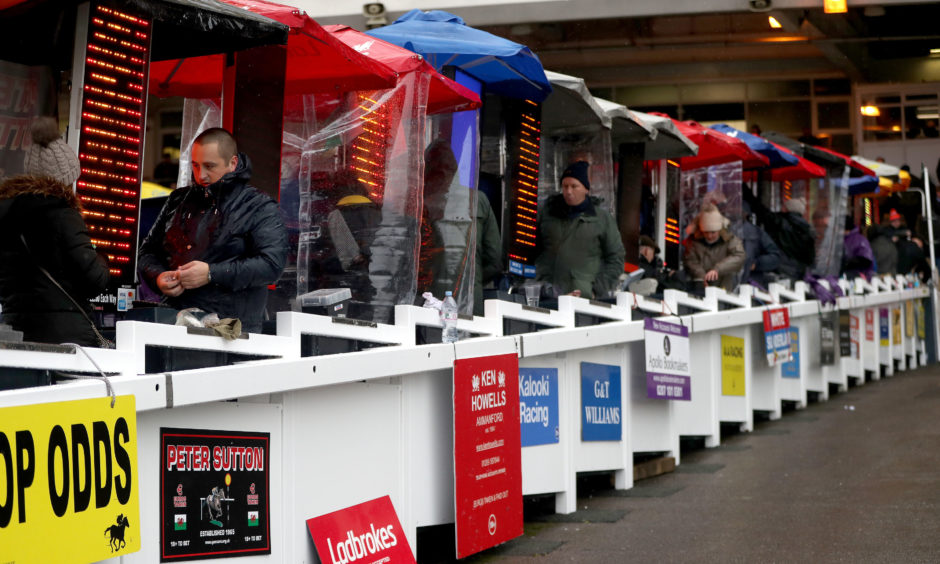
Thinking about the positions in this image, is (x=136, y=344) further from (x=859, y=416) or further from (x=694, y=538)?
(x=859, y=416)

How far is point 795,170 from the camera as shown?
16.5m

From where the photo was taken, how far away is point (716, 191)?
1430 cm

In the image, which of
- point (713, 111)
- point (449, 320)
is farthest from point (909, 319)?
point (449, 320)

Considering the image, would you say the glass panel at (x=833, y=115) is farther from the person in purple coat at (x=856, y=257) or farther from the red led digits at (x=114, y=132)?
the red led digits at (x=114, y=132)

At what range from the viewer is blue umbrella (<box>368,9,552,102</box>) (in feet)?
27.2

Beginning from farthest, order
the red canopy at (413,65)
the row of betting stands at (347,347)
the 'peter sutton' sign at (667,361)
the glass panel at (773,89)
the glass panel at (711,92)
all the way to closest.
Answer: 1. the glass panel at (711,92)
2. the glass panel at (773,89)
3. the 'peter sutton' sign at (667,361)
4. the red canopy at (413,65)
5. the row of betting stands at (347,347)

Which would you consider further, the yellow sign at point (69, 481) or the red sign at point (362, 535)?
the red sign at point (362, 535)

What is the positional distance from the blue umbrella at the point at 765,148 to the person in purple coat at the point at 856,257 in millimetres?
2670

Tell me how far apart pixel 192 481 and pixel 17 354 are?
0.99 metres

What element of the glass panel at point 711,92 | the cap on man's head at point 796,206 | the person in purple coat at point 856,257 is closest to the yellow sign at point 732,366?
the cap on man's head at point 796,206

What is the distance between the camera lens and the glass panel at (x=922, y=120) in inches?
1231

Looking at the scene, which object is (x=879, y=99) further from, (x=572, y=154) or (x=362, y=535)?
(x=362, y=535)

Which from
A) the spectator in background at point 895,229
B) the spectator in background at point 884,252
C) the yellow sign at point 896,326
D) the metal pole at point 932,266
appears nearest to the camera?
the yellow sign at point 896,326

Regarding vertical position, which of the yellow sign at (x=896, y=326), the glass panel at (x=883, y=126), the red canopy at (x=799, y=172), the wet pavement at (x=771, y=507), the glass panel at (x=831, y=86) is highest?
the glass panel at (x=831, y=86)
